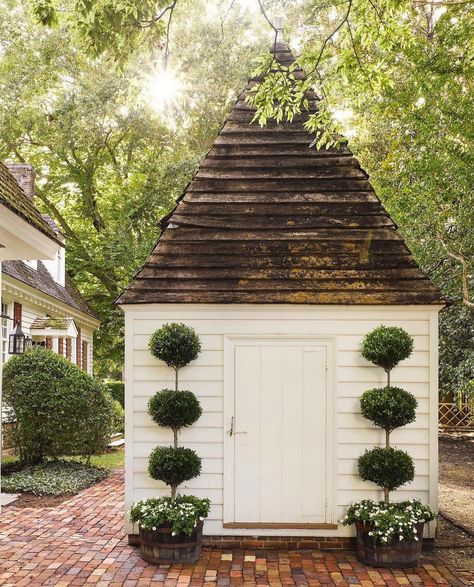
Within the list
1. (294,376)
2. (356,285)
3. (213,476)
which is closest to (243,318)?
(294,376)

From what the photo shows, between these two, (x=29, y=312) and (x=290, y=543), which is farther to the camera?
(x=29, y=312)

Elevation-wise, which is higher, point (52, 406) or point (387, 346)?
point (387, 346)

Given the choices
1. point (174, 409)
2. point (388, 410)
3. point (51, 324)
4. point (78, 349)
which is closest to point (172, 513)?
point (174, 409)

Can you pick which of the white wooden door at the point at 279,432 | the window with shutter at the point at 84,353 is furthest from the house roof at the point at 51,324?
the white wooden door at the point at 279,432

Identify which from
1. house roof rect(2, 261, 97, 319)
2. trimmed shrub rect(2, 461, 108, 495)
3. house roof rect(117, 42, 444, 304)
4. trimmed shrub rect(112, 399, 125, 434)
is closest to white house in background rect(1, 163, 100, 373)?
house roof rect(2, 261, 97, 319)

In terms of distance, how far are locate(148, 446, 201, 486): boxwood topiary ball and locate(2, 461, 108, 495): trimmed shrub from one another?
14.1ft

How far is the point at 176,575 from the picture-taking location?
6.62 metres

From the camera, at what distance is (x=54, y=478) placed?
11.5m

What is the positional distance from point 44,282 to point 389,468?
1474 centimetres

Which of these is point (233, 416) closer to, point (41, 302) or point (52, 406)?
point (52, 406)

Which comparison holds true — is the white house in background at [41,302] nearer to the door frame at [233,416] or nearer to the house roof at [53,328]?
the house roof at [53,328]

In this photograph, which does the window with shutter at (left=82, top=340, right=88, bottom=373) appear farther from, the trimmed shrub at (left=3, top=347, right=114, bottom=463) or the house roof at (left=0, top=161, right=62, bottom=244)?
the house roof at (left=0, top=161, right=62, bottom=244)

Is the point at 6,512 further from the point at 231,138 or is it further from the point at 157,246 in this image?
the point at 231,138

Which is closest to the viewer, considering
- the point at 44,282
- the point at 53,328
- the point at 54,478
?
the point at 54,478
